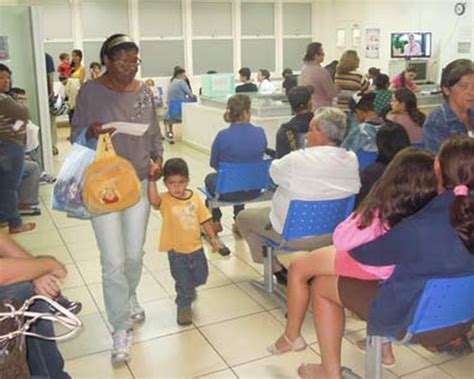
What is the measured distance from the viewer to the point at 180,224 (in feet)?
9.48

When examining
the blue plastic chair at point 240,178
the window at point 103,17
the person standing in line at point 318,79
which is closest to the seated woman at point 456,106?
the blue plastic chair at point 240,178

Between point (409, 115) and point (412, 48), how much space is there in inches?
249

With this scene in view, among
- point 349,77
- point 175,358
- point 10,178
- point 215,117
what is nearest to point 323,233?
point 175,358

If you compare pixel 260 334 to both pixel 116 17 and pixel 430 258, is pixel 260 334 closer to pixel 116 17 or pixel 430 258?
pixel 430 258

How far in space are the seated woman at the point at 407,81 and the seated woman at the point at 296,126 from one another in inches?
154

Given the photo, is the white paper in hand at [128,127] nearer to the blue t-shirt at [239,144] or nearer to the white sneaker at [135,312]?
the white sneaker at [135,312]

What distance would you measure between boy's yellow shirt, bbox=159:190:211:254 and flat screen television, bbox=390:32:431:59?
8175 mm

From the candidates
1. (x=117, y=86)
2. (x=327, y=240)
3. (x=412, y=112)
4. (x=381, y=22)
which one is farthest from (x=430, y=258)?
(x=381, y=22)

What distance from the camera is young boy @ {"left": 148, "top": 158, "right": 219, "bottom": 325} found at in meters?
2.89

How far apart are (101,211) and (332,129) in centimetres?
123

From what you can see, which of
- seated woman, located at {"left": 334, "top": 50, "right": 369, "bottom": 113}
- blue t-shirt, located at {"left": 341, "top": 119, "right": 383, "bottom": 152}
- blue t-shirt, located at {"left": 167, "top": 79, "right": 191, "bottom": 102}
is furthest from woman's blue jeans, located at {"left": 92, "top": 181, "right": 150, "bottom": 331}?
blue t-shirt, located at {"left": 167, "top": 79, "right": 191, "bottom": 102}

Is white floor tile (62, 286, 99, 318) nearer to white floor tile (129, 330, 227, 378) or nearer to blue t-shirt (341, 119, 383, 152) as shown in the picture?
white floor tile (129, 330, 227, 378)

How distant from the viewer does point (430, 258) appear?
5.98ft

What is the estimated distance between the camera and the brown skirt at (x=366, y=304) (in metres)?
1.98
